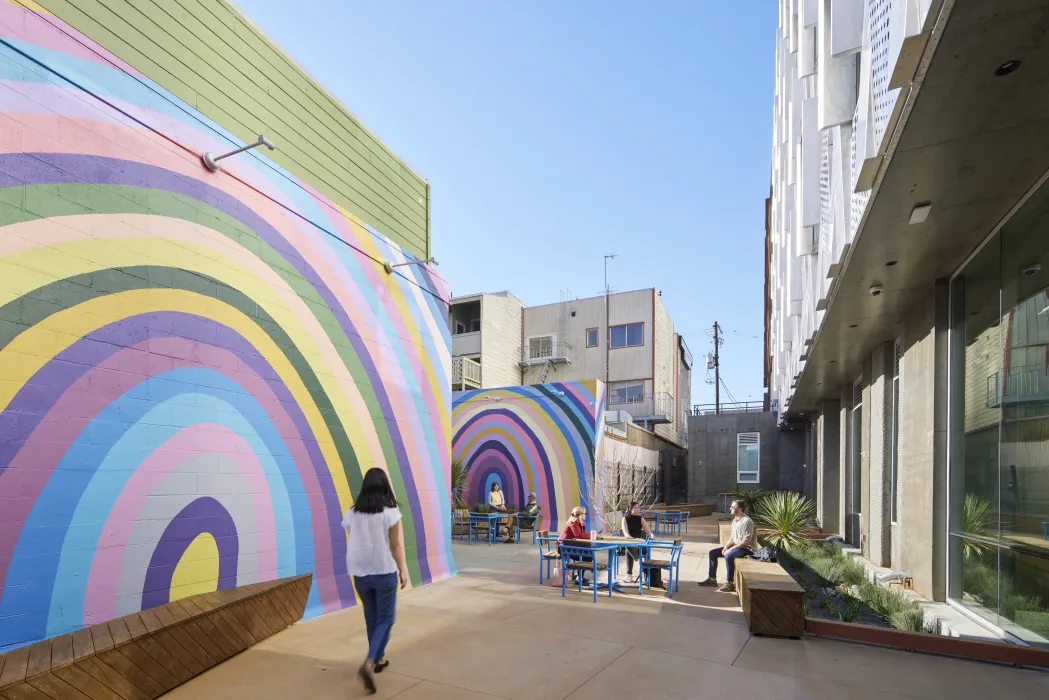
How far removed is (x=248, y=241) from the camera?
588 cm

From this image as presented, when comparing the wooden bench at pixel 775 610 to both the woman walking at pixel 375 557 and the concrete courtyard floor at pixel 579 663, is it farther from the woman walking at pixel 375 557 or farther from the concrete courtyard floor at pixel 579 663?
the woman walking at pixel 375 557

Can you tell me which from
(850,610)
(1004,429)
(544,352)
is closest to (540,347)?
(544,352)

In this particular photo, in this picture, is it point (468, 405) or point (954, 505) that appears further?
point (468, 405)

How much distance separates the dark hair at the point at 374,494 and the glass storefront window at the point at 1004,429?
5.27m

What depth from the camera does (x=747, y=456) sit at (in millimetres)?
24484

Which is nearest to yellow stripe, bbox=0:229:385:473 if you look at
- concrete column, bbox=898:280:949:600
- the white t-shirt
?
the white t-shirt

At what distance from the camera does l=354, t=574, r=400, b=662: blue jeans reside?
14.6ft

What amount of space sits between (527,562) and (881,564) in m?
5.88

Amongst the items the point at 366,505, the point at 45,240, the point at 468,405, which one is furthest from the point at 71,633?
the point at 468,405

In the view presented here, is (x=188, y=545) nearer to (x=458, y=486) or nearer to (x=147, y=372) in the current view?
(x=147, y=372)

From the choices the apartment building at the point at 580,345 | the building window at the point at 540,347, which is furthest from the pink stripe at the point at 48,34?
the building window at the point at 540,347

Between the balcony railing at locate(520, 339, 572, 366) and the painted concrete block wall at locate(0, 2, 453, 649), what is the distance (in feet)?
67.6

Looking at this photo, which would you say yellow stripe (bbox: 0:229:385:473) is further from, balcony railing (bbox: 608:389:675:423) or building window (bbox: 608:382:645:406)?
building window (bbox: 608:382:645:406)

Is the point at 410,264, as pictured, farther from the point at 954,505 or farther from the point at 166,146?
the point at 954,505
